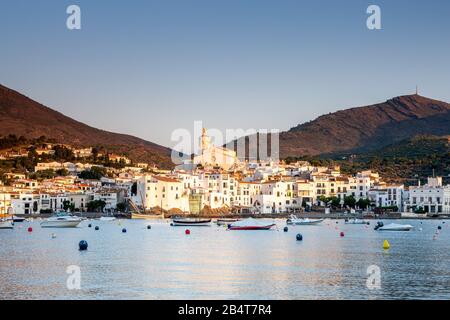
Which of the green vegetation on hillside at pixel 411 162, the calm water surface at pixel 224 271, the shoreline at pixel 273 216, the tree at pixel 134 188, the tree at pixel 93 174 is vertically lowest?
the calm water surface at pixel 224 271

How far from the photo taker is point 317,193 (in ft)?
335

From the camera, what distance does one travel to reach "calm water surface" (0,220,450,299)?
65.1 ft

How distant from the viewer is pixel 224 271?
25094 mm

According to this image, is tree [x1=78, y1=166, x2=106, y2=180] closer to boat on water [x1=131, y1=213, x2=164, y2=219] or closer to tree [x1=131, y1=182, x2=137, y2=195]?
tree [x1=131, y1=182, x2=137, y2=195]

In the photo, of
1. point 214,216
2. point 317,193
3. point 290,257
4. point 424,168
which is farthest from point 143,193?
point 290,257

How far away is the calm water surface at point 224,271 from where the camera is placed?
19844 millimetres

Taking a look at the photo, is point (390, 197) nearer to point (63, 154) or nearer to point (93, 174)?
point (93, 174)

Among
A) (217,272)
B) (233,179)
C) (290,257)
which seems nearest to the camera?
(217,272)

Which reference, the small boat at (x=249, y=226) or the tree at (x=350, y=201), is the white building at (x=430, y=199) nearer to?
the tree at (x=350, y=201)

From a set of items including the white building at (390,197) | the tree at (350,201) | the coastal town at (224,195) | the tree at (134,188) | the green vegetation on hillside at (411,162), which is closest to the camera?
the coastal town at (224,195)

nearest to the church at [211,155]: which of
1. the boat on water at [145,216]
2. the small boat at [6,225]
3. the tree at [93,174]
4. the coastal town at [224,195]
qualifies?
the tree at [93,174]

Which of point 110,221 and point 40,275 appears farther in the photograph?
point 110,221
